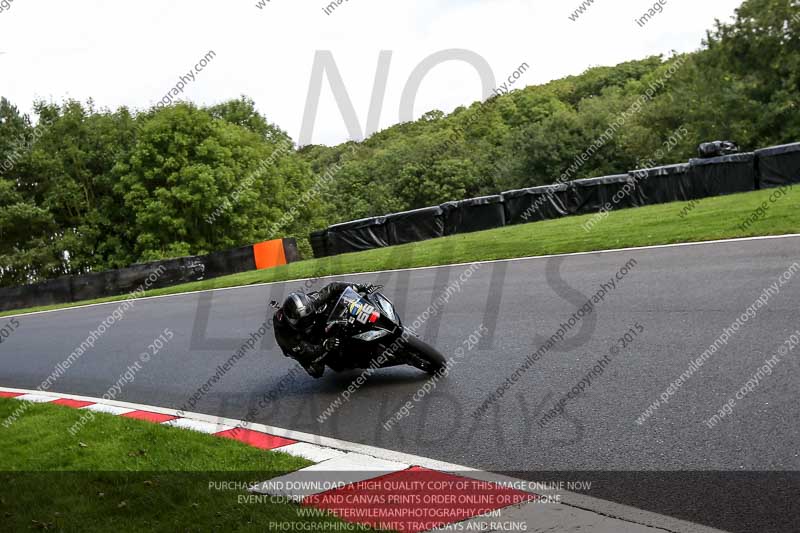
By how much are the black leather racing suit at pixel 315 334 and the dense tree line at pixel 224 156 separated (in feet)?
101

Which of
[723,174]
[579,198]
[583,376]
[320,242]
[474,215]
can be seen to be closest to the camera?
[583,376]

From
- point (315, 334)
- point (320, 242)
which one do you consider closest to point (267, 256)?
point (320, 242)

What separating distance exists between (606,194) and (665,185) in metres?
1.78

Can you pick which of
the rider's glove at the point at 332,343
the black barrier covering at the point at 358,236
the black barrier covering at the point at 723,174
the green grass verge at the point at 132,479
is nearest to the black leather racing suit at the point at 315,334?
the rider's glove at the point at 332,343

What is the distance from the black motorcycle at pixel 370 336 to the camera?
7898 millimetres

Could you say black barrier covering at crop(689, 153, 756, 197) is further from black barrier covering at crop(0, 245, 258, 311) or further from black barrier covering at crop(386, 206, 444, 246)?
black barrier covering at crop(0, 245, 258, 311)

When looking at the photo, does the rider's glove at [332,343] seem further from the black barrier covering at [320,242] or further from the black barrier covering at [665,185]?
the black barrier covering at [320,242]

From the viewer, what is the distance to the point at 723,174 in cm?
2275

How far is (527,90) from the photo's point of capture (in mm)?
98188

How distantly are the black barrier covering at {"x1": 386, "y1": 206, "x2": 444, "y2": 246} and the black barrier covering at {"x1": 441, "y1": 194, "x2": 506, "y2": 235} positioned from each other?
229mm

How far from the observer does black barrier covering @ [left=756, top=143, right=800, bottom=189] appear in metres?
21.8

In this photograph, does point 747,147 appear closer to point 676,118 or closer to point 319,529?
point 676,118

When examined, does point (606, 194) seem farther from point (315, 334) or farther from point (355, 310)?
point (355, 310)

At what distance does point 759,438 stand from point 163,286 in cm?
2455
